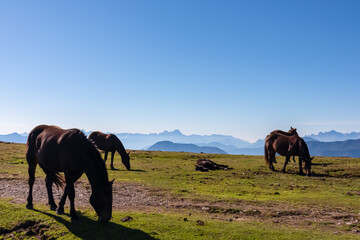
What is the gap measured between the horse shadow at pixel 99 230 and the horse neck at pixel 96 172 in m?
1.27

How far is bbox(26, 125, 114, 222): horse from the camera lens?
29.2ft

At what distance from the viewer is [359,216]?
34.1 ft

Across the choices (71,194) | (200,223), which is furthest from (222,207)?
(71,194)

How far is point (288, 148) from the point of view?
82.6 ft

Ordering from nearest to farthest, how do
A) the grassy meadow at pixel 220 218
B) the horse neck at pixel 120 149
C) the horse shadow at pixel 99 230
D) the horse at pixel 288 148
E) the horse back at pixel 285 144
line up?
the horse shadow at pixel 99 230, the grassy meadow at pixel 220 218, the horse at pixel 288 148, the horse back at pixel 285 144, the horse neck at pixel 120 149

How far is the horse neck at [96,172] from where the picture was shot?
905 cm

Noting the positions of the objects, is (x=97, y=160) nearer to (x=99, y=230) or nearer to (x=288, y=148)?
(x=99, y=230)

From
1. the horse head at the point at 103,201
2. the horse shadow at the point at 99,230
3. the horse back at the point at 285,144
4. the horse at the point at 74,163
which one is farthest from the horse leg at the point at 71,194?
the horse back at the point at 285,144

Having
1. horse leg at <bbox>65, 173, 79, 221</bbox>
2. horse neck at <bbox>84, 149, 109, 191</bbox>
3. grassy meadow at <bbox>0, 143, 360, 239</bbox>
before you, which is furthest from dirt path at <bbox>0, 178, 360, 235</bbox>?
horse neck at <bbox>84, 149, 109, 191</bbox>

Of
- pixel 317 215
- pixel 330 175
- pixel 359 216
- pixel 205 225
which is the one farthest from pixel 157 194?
pixel 330 175

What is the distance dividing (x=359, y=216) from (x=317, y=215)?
4.99ft

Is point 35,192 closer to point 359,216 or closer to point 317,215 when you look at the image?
point 317,215

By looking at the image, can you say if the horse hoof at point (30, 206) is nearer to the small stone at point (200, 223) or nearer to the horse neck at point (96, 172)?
the horse neck at point (96, 172)

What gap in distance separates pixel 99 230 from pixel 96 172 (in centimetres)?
189
